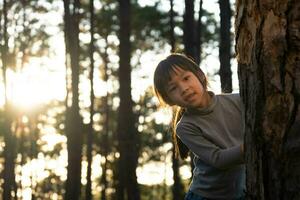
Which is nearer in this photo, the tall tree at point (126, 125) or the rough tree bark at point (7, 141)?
the tall tree at point (126, 125)

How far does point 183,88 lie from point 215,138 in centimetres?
29

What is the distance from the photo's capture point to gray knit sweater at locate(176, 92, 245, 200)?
255 centimetres

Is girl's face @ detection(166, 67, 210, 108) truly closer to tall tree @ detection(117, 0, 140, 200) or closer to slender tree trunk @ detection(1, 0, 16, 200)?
tall tree @ detection(117, 0, 140, 200)

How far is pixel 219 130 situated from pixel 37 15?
862 inches

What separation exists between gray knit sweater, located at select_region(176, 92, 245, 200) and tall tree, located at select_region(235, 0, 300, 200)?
614mm

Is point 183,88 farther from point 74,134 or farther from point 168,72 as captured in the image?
point 74,134

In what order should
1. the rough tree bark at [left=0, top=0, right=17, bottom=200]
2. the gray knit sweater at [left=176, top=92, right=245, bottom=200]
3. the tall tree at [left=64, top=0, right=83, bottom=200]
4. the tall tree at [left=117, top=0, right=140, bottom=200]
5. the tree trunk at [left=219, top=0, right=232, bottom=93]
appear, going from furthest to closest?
the rough tree bark at [left=0, top=0, right=17, bottom=200]
the tall tree at [left=64, top=0, right=83, bottom=200]
the tall tree at [left=117, top=0, right=140, bottom=200]
the tree trunk at [left=219, top=0, right=232, bottom=93]
the gray knit sweater at [left=176, top=92, right=245, bottom=200]

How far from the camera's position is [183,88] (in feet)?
8.02

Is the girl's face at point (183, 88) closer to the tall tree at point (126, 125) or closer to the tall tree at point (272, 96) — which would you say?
the tall tree at point (272, 96)

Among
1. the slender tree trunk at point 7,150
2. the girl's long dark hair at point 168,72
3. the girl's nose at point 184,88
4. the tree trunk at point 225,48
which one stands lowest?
the slender tree trunk at point 7,150

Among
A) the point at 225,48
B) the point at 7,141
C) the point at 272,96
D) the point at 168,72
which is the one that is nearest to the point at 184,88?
the point at 168,72

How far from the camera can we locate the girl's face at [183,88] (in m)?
2.46

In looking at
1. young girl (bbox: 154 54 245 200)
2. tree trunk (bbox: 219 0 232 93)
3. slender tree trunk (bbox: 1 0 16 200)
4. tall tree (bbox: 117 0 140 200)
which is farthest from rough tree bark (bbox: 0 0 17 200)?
young girl (bbox: 154 54 245 200)

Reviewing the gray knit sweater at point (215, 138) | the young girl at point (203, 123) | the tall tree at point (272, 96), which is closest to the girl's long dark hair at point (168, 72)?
the young girl at point (203, 123)
